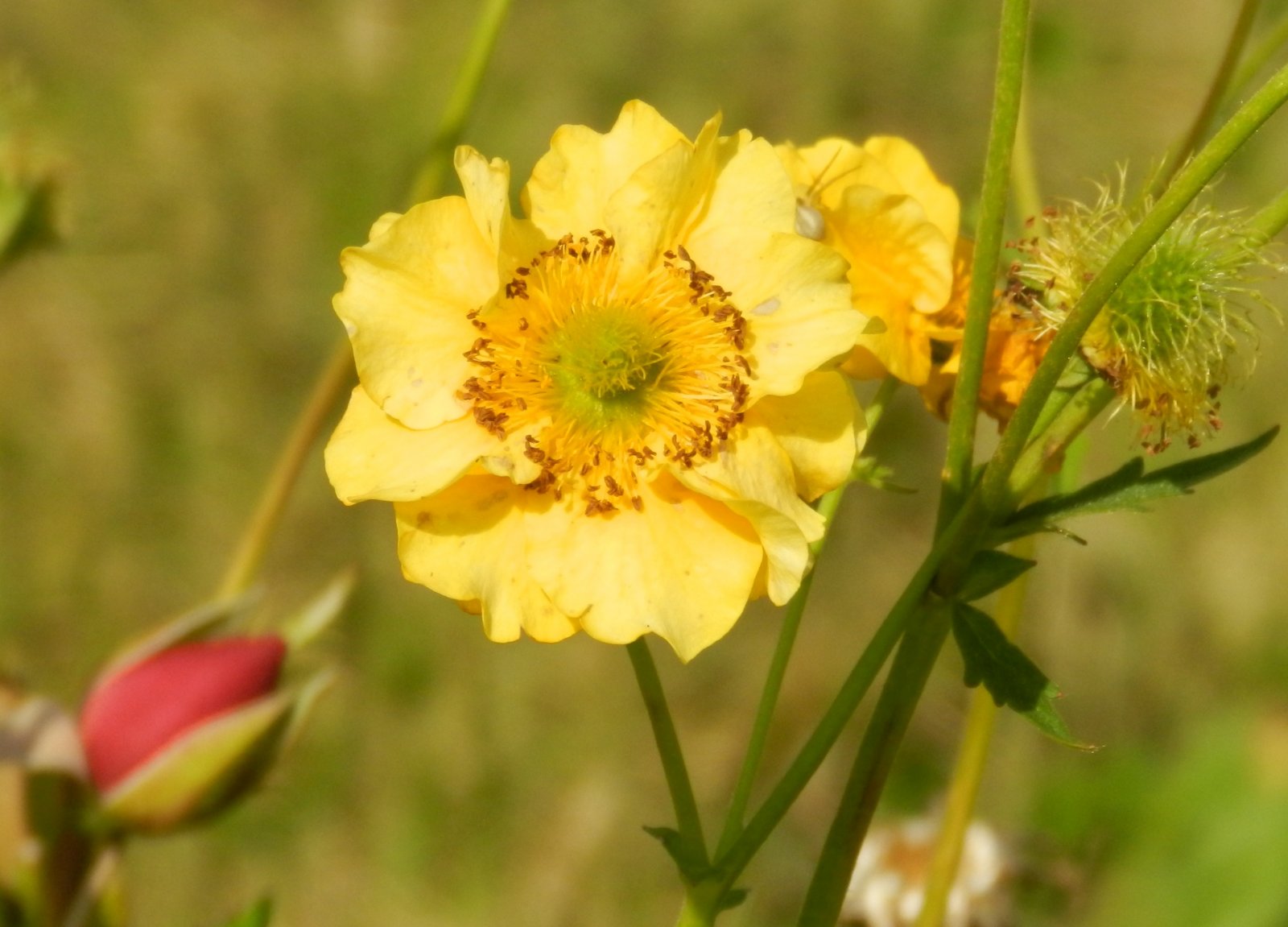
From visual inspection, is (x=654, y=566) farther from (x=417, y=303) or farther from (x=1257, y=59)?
(x=1257, y=59)

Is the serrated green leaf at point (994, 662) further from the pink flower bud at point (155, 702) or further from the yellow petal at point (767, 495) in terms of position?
the pink flower bud at point (155, 702)

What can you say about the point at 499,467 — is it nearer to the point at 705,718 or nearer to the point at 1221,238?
the point at 1221,238

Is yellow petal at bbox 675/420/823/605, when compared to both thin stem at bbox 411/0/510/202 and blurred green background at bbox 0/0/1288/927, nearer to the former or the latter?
thin stem at bbox 411/0/510/202

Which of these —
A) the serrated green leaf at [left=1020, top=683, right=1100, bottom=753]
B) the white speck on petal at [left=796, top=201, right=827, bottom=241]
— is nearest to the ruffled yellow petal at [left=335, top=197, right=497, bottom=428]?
the white speck on petal at [left=796, top=201, right=827, bottom=241]

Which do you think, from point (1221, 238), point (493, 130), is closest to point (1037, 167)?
point (493, 130)

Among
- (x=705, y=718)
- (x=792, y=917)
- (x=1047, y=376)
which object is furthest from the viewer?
(x=705, y=718)

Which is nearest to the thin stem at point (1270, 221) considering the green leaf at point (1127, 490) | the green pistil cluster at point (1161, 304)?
the green pistil cluster at point (1161, 304)
